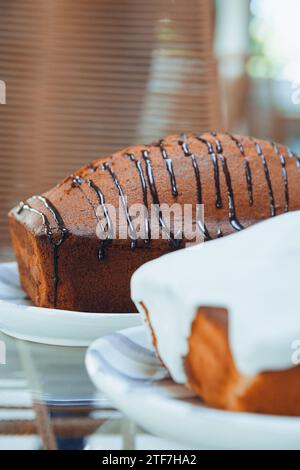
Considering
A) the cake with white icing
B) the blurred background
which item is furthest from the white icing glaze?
the blurred background

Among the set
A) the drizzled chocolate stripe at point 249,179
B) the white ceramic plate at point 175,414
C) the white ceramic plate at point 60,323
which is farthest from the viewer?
the drizzled chocolate stripe at point 249,179

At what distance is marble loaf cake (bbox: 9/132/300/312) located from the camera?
805mm

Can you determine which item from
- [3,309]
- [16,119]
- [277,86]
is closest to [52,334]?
[3,309]

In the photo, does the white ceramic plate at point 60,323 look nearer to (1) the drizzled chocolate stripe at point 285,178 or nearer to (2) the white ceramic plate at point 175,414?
(2) the white ceramic plate at point 175,414

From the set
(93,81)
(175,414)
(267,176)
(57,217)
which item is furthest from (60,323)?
(93,81)

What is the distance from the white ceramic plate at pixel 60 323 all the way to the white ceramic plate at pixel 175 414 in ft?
0.57

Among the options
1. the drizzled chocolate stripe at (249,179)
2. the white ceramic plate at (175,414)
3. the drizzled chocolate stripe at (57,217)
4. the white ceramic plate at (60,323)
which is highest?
the drizzled chocolate stripe at (249,179)

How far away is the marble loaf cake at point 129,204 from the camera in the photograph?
805 millimetres

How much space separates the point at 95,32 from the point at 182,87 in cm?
27

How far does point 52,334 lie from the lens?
699mm

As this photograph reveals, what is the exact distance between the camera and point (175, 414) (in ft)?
1.34

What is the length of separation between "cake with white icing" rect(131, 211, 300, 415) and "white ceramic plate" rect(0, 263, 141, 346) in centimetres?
20

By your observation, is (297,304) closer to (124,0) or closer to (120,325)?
(120,325)

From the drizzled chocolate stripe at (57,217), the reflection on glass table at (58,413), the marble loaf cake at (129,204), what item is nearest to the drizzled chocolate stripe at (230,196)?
the marble loaf cake at (129,204)
